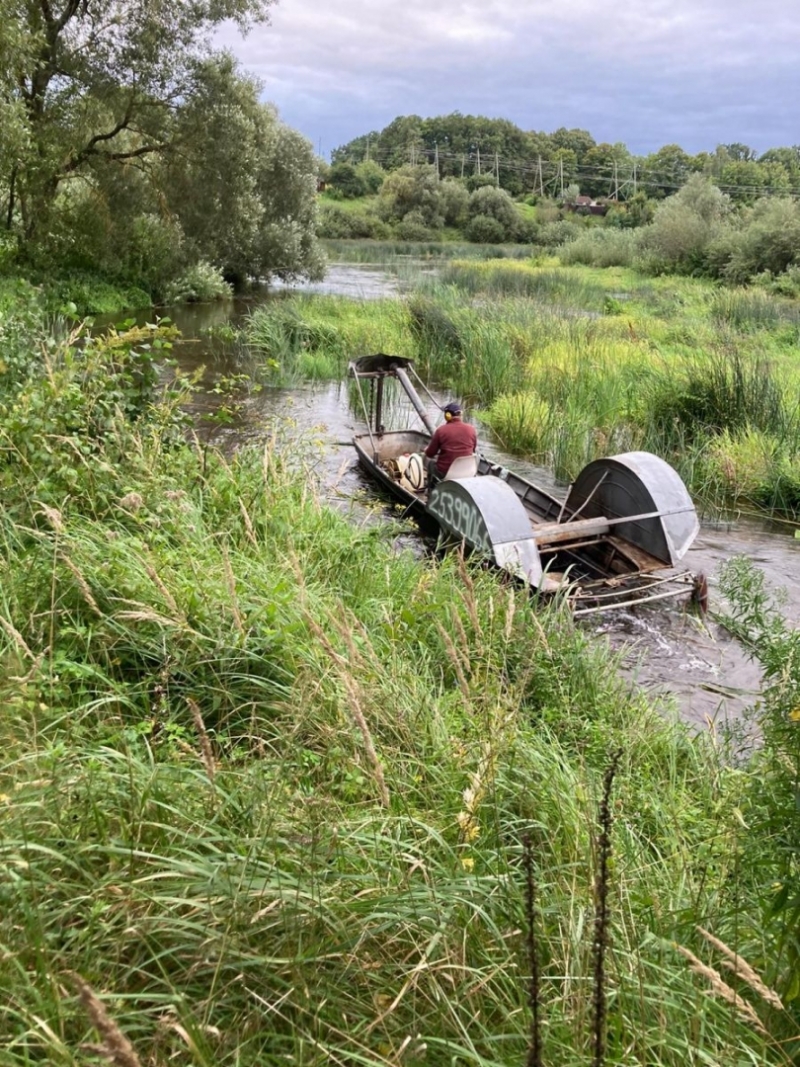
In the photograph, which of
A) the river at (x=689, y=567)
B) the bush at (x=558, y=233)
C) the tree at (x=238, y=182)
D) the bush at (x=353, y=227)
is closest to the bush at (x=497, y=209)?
the bush at (x=558, y=233)

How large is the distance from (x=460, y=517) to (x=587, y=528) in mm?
1384

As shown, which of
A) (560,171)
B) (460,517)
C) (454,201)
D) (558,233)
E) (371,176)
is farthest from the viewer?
(560,171)

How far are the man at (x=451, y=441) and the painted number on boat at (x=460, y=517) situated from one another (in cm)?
108

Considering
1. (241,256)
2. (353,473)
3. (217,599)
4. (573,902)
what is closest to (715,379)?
(353,473)

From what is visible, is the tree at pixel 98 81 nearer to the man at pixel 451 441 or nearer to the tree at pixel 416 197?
the man at pixel 451 441

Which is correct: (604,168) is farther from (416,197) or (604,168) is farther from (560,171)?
(416,197)

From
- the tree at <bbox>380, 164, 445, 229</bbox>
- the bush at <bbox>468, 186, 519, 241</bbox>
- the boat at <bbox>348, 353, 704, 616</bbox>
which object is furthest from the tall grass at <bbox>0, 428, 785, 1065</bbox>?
the tree at <bbox>380, 164, 445, 229</bbox>

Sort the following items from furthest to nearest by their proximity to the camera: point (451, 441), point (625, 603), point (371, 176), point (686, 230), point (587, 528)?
point (371, 176) < point (686, 230) < point (451, 441) < point (587, 528) < point (625, 603)

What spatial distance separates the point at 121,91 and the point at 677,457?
18094 mm

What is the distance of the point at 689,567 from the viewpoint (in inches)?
347

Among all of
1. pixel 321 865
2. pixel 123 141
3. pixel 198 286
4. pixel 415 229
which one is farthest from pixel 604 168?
pixel 321 865

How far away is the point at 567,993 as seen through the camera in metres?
1.90

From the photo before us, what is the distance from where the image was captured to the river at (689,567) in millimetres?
6090

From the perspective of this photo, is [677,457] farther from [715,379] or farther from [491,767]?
[491,767]
